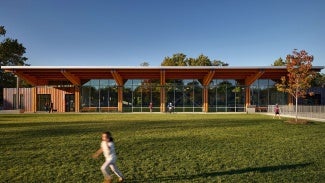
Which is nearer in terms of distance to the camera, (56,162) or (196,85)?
(56,162)

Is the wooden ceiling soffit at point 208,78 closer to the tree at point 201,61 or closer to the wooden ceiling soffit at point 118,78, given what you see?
the wooden ceiling soffit at point 118,78

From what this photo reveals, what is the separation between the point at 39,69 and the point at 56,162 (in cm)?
3097

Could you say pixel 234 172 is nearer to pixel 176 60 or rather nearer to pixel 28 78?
pixel 28 78

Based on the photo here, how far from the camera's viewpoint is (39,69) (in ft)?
123

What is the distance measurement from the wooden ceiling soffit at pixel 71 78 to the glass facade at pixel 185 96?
1250mm

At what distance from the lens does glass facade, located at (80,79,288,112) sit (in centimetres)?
4094

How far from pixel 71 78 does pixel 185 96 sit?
47.5 feet

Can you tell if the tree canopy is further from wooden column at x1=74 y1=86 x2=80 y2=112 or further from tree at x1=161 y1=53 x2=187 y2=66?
wooden column at x1=74 y1=86 x2=80 y2=112

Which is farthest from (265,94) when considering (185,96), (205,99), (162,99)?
(162,99)

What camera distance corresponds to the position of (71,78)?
128 feet

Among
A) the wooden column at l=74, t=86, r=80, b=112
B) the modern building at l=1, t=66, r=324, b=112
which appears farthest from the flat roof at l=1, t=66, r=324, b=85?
the wooden column at l=74, t=86, r=80, b=112

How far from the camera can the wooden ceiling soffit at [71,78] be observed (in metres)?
37.4

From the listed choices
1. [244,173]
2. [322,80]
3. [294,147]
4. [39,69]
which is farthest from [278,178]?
[322,80]

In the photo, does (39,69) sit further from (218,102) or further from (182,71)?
(218,102)
